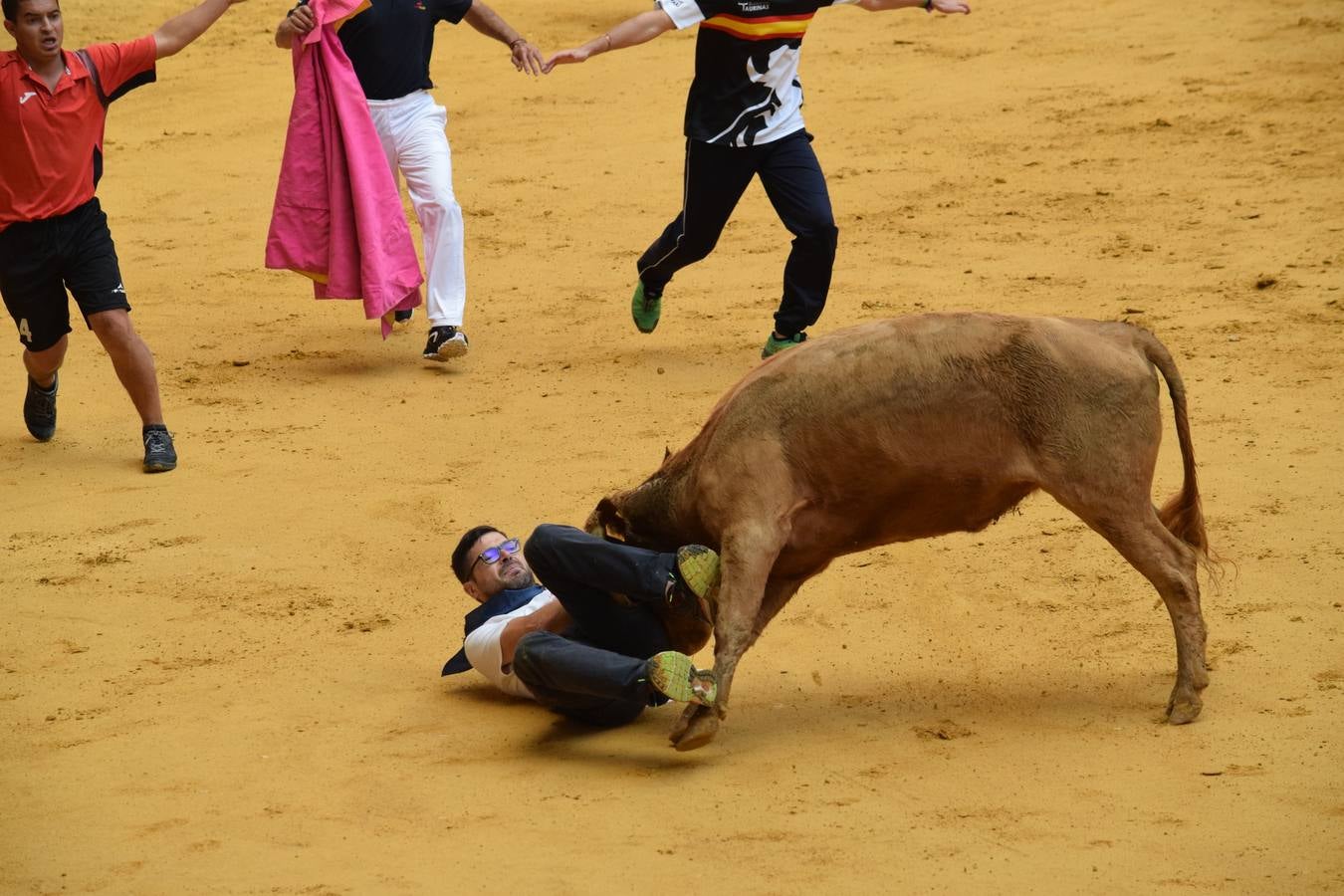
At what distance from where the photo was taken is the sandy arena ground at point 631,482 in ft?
15.9

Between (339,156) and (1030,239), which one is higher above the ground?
(339,156)

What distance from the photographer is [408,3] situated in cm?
973

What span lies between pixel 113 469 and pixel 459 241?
7.91 feet

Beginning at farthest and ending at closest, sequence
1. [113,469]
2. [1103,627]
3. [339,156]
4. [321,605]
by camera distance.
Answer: [339,156] < [113,469] < [321,605] < [1103,627]

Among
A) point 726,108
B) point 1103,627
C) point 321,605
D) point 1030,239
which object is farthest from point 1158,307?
point 321,605

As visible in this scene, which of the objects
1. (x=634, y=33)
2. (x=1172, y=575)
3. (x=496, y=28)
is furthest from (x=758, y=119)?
(x=1172, y=575)

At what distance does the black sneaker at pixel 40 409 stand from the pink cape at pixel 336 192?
1440mm

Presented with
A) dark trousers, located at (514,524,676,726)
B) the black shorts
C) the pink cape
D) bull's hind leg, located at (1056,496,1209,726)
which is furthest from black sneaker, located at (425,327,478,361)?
bull's hind leg, located at (1056,496,1209,726)

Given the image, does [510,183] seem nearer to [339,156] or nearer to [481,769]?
[339,156]

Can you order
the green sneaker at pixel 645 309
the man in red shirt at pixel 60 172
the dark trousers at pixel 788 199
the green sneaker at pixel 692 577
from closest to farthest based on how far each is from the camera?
the green sneaker at pixel 692 577 → the man in red shirt at pixel 60 172 → the dark trousers at pixel 788 199 → the green sneaker at pixel 645 309

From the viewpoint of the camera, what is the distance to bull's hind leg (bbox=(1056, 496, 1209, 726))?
17.7 ft

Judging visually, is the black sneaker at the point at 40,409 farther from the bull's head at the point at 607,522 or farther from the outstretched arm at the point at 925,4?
the outstretched arm at the point at 925,4

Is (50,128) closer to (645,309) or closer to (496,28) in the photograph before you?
(496,28)

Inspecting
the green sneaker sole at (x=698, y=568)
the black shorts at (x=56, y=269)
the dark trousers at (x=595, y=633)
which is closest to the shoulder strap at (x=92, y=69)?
the black shorts at (x=56, y=269)
